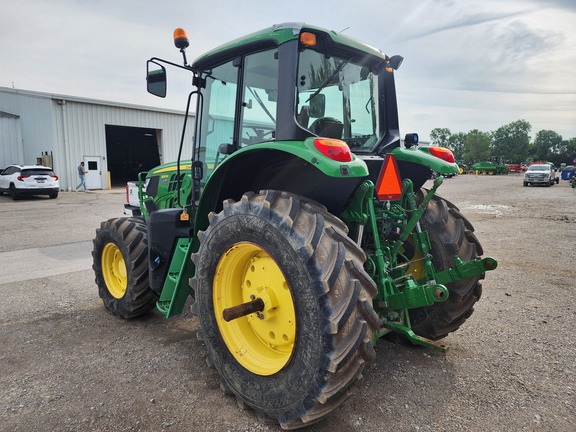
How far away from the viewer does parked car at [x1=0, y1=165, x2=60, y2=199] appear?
17312 mm

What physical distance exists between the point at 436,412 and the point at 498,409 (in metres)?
0.41

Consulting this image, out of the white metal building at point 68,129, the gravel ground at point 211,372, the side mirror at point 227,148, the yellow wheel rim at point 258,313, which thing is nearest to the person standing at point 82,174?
the white metal building at point 68,129

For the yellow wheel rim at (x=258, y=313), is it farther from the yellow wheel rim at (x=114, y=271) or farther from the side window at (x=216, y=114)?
the yellow wheel rim at (x=114, y=271)

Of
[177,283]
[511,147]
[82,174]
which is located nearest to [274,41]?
[177,283]

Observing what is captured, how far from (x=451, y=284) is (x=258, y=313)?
→ 1.64 metres

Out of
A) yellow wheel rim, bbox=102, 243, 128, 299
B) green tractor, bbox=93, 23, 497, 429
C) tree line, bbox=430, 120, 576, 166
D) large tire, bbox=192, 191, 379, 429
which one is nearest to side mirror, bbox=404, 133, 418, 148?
green tractor, bbox=93, 23, 497, 429

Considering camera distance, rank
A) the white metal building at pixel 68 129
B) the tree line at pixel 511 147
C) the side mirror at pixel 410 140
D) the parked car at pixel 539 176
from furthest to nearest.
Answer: the tree line at pixel 511 147, the parked car at pixel 539 176, the white metal building at pixel 68 129, the side mirror at pixel 410 140

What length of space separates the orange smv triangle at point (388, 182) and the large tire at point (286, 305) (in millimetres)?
499

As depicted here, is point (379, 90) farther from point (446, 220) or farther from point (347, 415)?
point (347, 415)

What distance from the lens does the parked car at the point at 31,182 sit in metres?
17.3


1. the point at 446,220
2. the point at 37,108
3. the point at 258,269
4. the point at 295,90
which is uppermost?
the point at 37,108

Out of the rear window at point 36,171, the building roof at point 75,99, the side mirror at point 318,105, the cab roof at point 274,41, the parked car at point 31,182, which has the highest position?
the building roof at point 75,99

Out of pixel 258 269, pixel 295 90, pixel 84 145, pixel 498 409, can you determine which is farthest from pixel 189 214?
pixel 84 145

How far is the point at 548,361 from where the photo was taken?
3.19 metres
